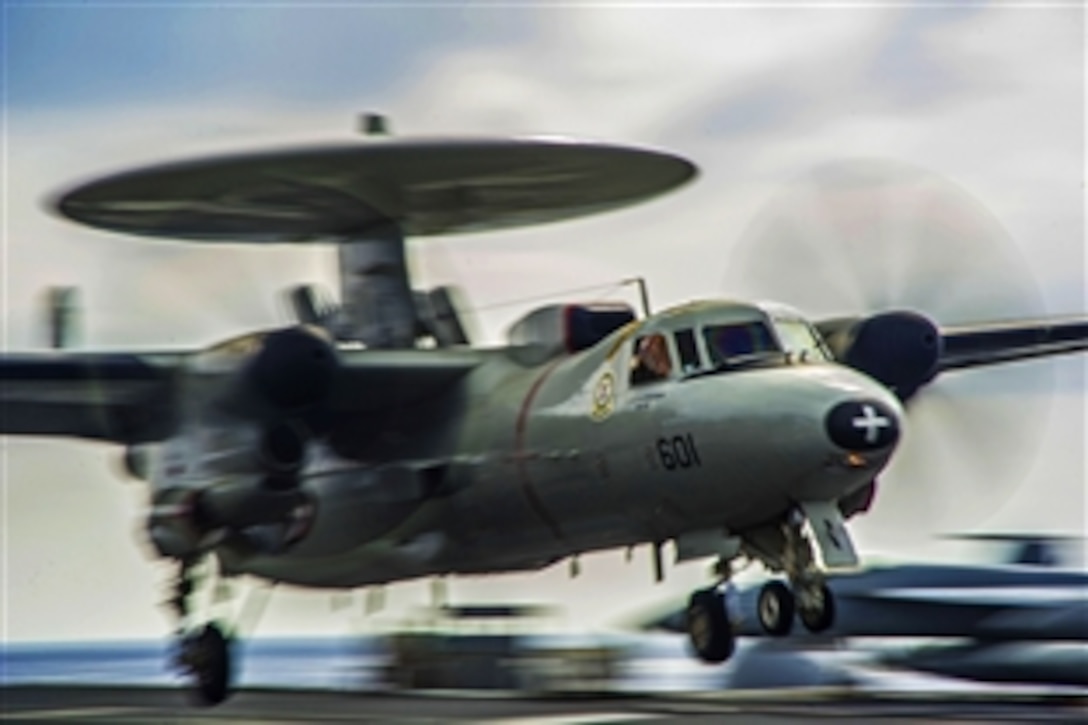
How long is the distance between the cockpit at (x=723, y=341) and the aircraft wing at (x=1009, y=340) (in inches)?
228

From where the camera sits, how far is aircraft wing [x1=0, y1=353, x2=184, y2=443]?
24.1 m

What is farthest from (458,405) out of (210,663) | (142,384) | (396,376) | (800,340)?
(800,340)

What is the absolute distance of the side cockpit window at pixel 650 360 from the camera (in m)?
21.3

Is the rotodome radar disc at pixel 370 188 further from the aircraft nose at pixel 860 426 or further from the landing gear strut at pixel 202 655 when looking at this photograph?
the aircraft nose at pixel 860 426

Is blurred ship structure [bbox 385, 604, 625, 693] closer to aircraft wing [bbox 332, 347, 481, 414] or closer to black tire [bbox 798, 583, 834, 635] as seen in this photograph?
aircraft wing [bbox 332, 347, 481, 414]

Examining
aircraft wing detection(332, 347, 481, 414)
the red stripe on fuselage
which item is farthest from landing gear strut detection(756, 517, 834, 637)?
aircraft wing detection(332, 347, 481, 414)

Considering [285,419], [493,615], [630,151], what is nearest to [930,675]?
[493,615]

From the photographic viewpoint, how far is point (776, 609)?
69.5 feet

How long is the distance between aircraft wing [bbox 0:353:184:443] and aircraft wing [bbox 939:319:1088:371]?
9.81 m

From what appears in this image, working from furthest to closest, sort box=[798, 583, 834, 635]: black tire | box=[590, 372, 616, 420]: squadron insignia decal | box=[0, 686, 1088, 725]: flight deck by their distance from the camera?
box=[0, 686, 1088, 725]: flight deck → box=[590, 372, 616, 420]: squadron insignia decal → box=[798, 583, 834, 635]: black tire

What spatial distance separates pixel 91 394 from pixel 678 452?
7.67 meters

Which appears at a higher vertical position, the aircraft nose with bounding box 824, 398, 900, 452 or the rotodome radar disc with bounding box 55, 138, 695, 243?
the rotodome radar disc with bounding box 55, 138, 695, 243

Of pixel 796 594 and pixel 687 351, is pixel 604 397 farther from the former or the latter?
pixel 796 594

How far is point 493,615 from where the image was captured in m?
27.4
